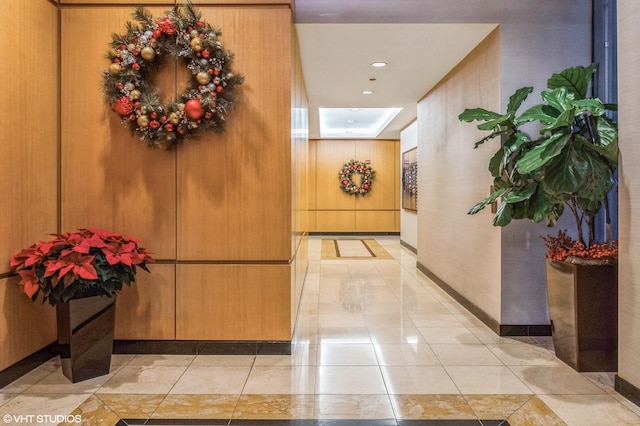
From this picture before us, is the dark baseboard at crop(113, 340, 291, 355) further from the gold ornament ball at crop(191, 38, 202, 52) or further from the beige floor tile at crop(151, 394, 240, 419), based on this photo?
the gold ornament ball at crop(191, 38, 202, 52)

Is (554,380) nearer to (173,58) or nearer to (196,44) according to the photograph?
(196,44)

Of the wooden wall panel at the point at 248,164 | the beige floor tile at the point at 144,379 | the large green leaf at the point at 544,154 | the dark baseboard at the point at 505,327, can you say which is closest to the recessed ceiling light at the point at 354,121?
the dark baseboard at the point at 505,327

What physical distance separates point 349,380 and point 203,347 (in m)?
1.24

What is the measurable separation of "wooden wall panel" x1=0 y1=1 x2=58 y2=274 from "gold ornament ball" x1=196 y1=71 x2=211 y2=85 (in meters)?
1.18

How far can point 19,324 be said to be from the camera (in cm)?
283

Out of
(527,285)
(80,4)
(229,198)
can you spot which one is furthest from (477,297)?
(80,4)

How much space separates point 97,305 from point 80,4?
7.70ft

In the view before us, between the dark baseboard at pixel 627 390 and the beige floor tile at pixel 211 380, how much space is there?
2447mm

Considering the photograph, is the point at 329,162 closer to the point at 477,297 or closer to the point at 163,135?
the point at 477,297

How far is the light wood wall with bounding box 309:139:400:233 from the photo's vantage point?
12.5 m

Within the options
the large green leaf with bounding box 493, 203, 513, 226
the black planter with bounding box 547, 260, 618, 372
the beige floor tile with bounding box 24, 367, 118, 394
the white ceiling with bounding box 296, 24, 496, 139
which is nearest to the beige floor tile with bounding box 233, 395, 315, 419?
the beige floor tile with bounding box 24, 367, 118, 394

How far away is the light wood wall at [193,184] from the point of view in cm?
320

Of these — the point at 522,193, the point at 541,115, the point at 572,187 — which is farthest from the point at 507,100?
the point at 572,187

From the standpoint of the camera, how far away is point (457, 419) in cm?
228
